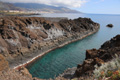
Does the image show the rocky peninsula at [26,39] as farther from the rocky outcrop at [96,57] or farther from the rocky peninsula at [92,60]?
the rocky outcrop at [96,57]

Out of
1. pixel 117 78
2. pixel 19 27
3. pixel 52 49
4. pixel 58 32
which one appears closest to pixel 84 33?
pixel 58 32

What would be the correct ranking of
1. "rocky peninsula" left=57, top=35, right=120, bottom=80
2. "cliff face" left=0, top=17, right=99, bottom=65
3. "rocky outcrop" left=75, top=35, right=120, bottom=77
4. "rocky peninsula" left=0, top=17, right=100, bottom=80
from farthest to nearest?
"cliff face" left=0, top=17, right=99, bottom=65 < "rocky peninsula" left=0, top=17, right=100, bottom=80 < "rocky outcrop" left=75, top=35, right=120, bottom=77 < "rocky peninsula" left=57, top=35, right=120, bottom=80

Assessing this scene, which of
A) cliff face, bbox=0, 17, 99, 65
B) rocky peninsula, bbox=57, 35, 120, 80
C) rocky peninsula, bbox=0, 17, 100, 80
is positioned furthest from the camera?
cliff face, bbox=0, 17, 99, 65

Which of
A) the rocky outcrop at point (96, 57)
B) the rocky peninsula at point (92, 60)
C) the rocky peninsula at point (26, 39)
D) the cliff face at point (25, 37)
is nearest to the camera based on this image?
the rocky peninsula at point (92, 60)

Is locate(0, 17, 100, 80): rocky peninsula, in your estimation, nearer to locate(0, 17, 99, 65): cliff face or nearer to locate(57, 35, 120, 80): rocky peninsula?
locate(0, 17, 99, 65): cliff face

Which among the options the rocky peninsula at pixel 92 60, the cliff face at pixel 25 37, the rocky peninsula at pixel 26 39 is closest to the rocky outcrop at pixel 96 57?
the rocky peninsula at pixel 92 60

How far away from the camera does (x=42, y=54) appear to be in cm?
3909

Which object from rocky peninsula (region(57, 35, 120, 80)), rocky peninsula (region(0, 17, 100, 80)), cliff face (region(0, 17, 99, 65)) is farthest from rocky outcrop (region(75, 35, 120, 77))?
cliff face (region(0, 17, 99, 65))

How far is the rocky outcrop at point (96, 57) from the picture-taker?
725 inches

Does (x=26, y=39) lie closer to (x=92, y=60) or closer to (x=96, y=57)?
(x=92, y=60)

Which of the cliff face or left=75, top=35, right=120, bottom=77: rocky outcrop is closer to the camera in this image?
left=75, top=35, right=120, bottom=77: rocky outcrop

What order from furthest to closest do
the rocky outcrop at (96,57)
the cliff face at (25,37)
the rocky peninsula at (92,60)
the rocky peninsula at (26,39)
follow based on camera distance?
the cliff face at (25,37) → the rocky peninsula at (26,39) → the rocky outcrop at (96,57) → the rocky peninsula at (92,60)

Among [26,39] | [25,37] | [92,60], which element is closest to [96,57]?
[92,60]

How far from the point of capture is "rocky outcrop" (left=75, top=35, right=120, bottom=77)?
18425mm
